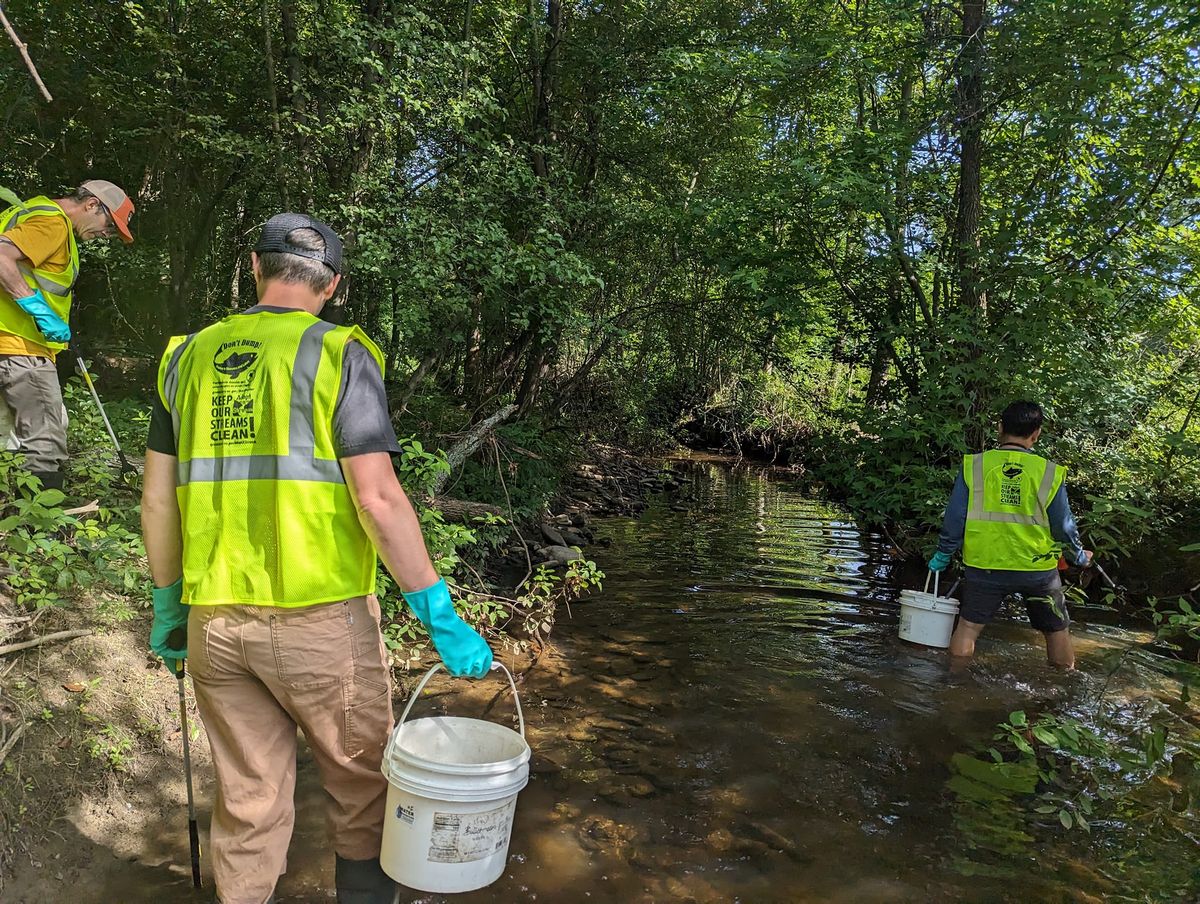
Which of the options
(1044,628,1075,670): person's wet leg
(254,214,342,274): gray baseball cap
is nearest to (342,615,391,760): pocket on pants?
(254,214,342,274): gray baseball cap

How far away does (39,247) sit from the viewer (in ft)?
13.6

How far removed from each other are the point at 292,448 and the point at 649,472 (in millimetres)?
14804

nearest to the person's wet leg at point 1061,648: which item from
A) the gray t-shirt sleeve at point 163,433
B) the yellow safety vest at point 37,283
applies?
the gray t-shirt sleeve at point 163,433

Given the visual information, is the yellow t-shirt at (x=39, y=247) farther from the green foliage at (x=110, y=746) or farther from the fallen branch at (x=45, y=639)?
the green foliage at (x=110, y=746)

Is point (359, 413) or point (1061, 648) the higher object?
point (359, 413)

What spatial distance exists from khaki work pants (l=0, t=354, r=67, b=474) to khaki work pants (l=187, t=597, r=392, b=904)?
272cm

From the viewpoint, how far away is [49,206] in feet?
13.8

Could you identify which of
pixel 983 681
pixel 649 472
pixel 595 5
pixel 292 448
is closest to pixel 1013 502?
pixel 983 681

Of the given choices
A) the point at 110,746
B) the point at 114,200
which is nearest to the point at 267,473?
the point at 110,746

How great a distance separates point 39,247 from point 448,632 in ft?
12.0

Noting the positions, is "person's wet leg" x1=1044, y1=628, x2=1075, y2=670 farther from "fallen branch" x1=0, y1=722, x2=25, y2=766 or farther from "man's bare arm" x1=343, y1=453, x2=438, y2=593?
"fallen branch" x1=0, y1=722, x2=25, y2=766

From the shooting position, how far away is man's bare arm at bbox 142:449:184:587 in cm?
235

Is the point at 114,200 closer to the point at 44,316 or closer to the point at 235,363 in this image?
the point at 44,316

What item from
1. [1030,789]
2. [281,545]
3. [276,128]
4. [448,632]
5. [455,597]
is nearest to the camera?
[281,545]
